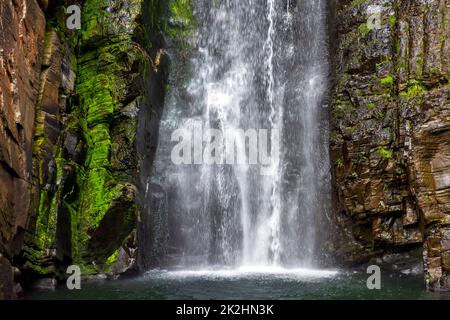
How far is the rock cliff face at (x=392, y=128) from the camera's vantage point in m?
10.2

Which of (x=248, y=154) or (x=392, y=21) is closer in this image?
(x=392, y=21)

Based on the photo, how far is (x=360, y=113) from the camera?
43.1 feet

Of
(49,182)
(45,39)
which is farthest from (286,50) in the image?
(49,182)

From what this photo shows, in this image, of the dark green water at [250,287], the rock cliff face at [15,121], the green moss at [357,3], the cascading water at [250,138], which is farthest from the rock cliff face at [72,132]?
the green moss at [357,3]

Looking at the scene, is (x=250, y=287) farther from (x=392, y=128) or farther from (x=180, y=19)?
(x=180, y=19)

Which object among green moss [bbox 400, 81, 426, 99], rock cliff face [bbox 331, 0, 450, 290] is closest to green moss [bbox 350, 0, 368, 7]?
rock cliff face [bbox 331, 0, 450, 290]

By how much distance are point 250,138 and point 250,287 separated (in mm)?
6962

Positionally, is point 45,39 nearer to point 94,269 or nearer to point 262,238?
point 94,269

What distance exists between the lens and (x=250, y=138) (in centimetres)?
1580

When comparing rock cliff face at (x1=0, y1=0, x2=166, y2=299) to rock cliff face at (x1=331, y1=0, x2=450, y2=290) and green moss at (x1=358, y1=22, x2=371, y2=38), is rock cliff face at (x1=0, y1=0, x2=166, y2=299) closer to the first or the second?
rock cliff face at (x1=331, y1=0, x2=450, y2=290)

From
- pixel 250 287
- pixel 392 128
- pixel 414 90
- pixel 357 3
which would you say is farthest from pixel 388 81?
pixel 250 287

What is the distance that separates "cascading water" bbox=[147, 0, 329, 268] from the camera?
46.9 feet

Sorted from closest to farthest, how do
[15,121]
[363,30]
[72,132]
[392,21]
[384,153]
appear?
[15,121] → [72,132] → [384,153] → [392,21] → [363,30]

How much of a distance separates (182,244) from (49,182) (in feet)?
16.3
